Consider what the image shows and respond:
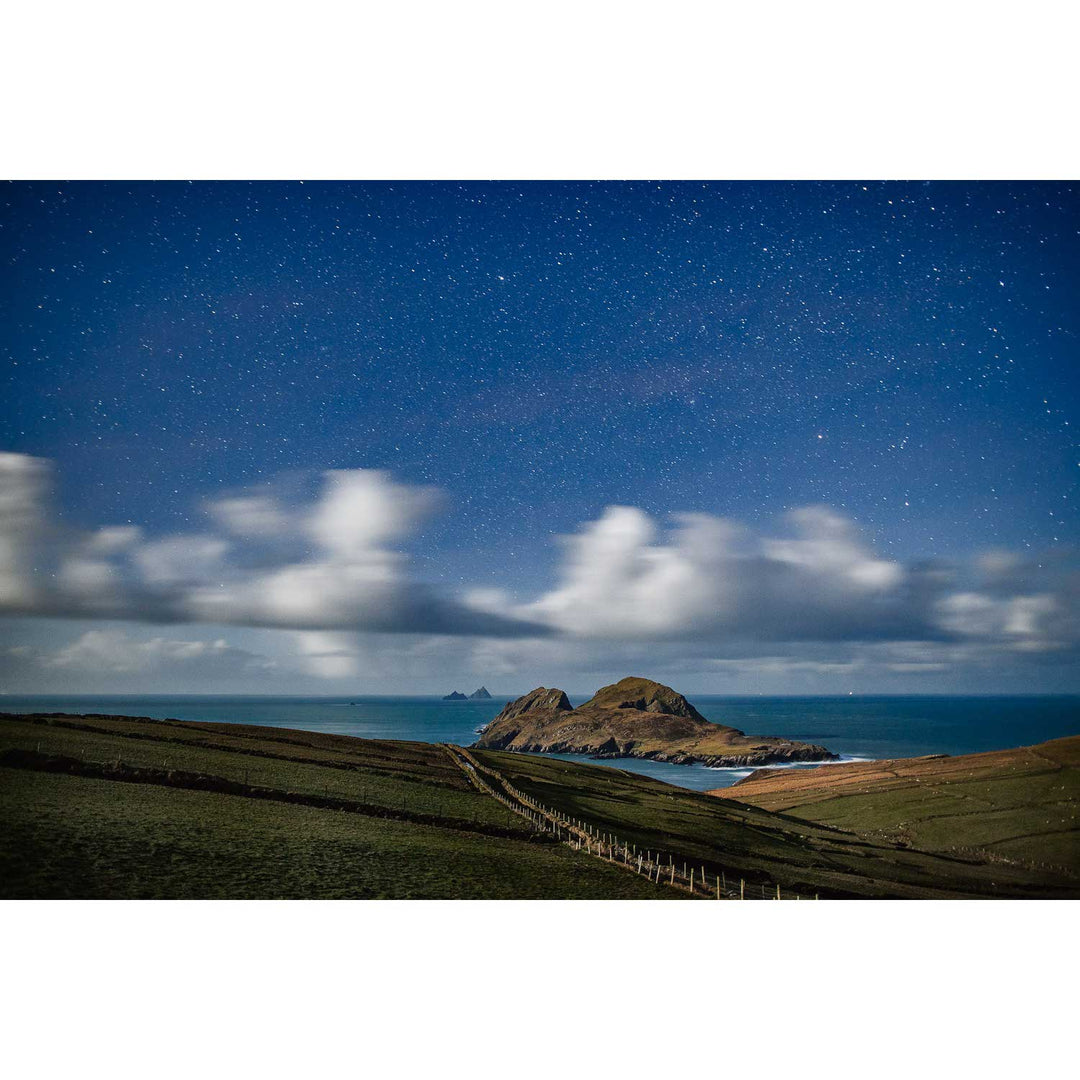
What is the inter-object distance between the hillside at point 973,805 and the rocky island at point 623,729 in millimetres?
3563

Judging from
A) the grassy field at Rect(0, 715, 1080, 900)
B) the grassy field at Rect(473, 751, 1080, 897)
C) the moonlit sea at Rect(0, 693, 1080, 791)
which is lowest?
the grassy field at Rect(473, 751, 1080, 897)

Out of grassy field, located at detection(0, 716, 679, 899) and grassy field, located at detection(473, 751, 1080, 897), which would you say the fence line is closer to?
grassy field, located at detection(0, 716, 679, 899)

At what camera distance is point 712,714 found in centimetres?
1698

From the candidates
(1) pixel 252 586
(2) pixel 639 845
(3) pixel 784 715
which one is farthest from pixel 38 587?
(3) pixel 784 715

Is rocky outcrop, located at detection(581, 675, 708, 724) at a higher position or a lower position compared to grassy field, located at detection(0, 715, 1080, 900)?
higher

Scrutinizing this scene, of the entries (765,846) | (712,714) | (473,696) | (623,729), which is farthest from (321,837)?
(623,729)

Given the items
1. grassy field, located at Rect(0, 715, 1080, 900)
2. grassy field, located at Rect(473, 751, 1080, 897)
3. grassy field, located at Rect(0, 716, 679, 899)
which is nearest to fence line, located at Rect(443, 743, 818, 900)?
grassy field, located at Rect(0, 715, 1080, 900)

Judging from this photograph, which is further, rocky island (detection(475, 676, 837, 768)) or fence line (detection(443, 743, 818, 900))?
rocky island (detection(475, 676, 837, 768))

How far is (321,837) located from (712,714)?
10.5 m

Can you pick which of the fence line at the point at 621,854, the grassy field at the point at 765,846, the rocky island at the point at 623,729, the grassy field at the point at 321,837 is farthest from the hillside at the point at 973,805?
the fence line at the point at 621,854

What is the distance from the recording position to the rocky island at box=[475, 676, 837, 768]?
633 inches

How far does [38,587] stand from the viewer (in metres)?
11.5

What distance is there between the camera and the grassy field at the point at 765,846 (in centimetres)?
1077

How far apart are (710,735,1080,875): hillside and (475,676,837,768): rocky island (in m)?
3.56
